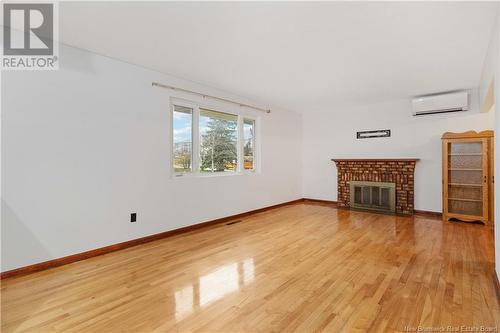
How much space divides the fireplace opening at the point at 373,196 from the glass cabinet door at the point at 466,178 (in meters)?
1.01

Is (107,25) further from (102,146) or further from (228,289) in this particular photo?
(228,289)

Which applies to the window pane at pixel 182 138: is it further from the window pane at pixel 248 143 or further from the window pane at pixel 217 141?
the window pane at pixel 248 143

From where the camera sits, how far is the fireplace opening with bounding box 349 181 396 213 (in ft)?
18.4

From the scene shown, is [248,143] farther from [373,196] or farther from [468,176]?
[468,176]

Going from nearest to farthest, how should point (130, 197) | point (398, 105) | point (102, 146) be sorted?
1. point (102, 146)
2. point (130, 197)
3. point (398, 105)

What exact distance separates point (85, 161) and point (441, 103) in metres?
5.94

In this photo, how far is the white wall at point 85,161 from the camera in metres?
2.65

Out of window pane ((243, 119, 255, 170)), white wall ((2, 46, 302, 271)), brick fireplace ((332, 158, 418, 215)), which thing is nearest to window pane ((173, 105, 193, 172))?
white wall ((2, 46, 302, 271))

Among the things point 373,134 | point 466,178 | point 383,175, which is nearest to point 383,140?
point 373,134

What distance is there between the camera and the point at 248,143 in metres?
5.69

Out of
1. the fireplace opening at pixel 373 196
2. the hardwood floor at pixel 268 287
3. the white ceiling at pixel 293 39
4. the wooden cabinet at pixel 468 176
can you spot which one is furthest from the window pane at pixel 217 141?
the wooden cabinet at pixel 468 176

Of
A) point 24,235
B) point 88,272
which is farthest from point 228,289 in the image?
point 24,235

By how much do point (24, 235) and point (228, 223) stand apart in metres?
2.88

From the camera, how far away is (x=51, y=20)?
249 cm
